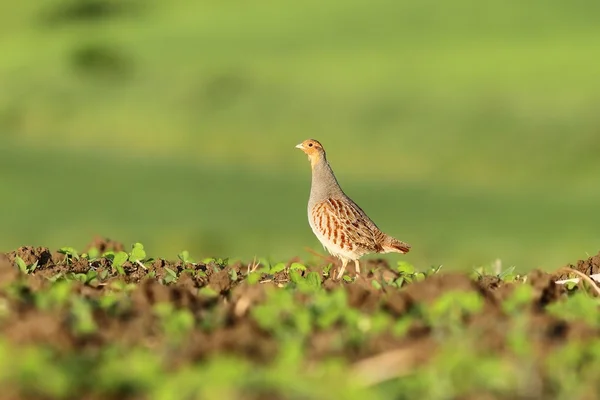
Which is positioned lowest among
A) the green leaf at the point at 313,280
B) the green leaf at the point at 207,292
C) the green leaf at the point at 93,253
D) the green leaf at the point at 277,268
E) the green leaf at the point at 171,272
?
the green leaf at the point at 207,292

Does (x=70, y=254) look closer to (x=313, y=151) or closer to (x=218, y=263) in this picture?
(x=218, y=263)

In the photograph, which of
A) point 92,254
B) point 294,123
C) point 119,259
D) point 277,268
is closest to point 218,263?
point 277,268

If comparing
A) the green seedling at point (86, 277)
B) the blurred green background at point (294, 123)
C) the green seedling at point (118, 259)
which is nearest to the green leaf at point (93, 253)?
the green seedling at point (118, 259)

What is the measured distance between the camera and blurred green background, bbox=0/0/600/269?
570 inches

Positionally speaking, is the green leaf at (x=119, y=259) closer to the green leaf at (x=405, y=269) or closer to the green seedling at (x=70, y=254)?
the green seedling at (x=70, y=254)

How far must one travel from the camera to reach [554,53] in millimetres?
26234

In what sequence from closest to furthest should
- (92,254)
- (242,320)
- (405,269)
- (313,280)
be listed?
(242,320), (313,280), (405,269), (92,254)

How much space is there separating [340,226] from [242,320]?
353 cm

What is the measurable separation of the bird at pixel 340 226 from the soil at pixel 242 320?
181cm

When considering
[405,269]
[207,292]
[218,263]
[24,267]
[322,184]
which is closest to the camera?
[207,292]

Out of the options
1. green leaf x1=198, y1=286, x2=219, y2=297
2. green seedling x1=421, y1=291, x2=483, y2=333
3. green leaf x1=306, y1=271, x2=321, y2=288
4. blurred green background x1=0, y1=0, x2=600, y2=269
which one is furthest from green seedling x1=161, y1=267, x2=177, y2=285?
blurred green background x1=0, y1=0, x2=600, y2=269

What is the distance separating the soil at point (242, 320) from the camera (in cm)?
367

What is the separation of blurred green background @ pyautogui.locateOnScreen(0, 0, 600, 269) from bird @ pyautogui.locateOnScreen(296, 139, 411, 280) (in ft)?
11.5

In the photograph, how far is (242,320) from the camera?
4.22 meters
